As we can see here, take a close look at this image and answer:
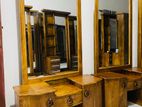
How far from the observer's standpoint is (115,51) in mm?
2787

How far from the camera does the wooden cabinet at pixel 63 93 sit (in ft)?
5.50

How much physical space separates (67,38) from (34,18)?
1.60 feet

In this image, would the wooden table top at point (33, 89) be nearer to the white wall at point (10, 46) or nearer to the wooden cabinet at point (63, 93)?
the wooden cabinet at point (63, 93)

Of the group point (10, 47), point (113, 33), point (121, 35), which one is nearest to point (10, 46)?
point (10, 47)

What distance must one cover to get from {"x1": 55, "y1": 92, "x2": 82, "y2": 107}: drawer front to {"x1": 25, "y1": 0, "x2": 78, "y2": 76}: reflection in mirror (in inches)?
15.9

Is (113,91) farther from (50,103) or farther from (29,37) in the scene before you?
(29,37)

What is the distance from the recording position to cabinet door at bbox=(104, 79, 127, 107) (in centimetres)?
224

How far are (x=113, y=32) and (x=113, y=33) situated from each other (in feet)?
0.05

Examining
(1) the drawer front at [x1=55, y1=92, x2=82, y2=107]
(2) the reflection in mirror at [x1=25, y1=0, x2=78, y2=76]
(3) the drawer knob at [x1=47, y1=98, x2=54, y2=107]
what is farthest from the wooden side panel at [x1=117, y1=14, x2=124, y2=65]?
(3) the drawer knob at [x1=47, y1=98, x2=54, y2=107]

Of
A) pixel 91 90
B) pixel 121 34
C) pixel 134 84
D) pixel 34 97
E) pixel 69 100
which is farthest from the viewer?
pixel 121 34

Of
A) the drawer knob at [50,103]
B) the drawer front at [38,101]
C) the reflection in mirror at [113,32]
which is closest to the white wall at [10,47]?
the drawer front at [38,101]

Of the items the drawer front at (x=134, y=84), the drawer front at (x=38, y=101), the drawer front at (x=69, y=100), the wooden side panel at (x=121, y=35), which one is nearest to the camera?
the drawer front at (x=38, y=101)

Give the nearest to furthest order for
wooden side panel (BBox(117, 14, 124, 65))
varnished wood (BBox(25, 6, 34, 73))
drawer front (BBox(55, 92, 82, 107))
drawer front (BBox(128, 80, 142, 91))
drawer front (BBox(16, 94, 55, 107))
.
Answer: drawer front (BBox(16, 94, 55, 107)), drawer front (BBox(55, 92, 82, 107)), varnished wood (BBox(25, 6, 34, 73)), drawer front (BBox(128, 80, 142, 91)), wooden side panel (BBox(117, 14, 124, 65))

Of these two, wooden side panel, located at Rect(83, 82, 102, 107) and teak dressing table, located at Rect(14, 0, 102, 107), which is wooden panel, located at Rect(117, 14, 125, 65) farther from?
wooden side panel, located at Rect(83, 82, 102, 107)
